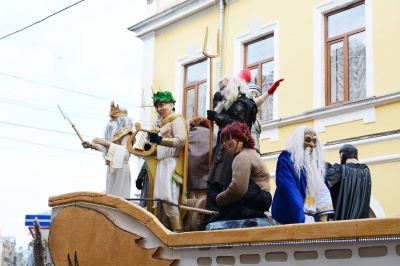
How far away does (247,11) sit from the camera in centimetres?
1333

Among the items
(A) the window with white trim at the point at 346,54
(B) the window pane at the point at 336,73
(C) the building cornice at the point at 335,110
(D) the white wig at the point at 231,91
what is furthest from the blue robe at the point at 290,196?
(B) the window pane at the point at 336,73

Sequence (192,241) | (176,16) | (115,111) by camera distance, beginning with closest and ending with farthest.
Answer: (192,241) < (115,111) < (176,16)

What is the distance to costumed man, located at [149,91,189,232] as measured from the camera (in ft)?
19.1

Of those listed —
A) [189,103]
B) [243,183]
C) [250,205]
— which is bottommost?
[250,205]

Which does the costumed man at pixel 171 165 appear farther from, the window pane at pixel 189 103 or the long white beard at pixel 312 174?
the window pane at pixel 189 103

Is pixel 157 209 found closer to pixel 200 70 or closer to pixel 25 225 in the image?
pixel 25 225

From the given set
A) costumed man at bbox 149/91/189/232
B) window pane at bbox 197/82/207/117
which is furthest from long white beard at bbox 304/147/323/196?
window pane at bbox 197/82/207/117

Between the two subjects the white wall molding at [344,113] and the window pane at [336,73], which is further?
the window pane at [336,73]

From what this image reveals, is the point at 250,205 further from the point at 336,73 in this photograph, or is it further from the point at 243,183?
the point at 336,73

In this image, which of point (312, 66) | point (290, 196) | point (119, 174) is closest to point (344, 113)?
point (312, 66)

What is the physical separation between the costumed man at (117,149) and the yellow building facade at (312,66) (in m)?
2.08

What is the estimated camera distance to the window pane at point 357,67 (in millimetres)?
10641

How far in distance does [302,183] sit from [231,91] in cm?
104

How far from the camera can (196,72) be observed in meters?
14.5
